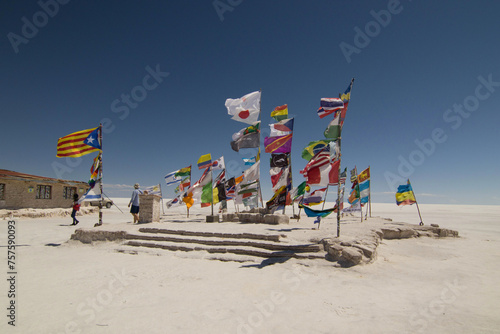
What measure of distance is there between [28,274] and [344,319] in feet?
26.3

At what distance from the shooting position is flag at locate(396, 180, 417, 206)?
14.2 m

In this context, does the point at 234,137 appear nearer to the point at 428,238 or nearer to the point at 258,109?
the point at 258,109

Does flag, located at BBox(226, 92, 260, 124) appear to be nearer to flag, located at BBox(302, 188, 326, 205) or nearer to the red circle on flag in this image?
the red circle on flag

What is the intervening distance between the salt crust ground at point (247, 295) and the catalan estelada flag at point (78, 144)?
15.9ft

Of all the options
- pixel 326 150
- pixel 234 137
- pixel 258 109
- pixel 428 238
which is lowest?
pixel 428 238

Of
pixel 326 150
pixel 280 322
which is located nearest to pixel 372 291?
pixel 280 322

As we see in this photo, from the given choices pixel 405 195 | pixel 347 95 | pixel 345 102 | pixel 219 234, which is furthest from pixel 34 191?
pixel 405 195

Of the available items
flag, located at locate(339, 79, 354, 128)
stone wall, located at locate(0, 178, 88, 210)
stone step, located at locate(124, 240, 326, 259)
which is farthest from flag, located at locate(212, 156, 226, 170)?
stone wall, located at locate(0, 178, 88, 210)

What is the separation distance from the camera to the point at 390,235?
12.1 metres

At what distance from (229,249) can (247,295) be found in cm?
306

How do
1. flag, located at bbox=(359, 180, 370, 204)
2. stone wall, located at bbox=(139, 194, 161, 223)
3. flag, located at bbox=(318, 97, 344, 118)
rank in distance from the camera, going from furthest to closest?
1. flag, located at bbox=(359, 180, 370, 204)
2. stone wall, located at bbox=(139, 194, 161, 223)
3. flag, located at bbox=(318, 97, 344, 118)

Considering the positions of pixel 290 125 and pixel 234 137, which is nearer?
pixel 290 125

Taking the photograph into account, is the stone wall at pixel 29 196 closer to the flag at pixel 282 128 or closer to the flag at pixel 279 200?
the flag at pixel 282 128

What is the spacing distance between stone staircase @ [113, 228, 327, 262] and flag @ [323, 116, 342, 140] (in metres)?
3.75
